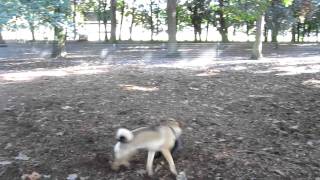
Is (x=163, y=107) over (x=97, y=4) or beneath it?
beneath

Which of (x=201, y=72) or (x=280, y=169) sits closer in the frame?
(x=280, y=169)

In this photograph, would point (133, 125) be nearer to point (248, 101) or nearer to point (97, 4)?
point (248, 101)

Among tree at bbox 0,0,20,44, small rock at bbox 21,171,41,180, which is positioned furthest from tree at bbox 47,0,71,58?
small rock at bbox 21,171,41,180

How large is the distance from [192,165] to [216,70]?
287 inches

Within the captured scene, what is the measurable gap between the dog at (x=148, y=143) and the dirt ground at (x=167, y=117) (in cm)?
16

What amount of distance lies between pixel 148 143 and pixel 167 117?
1808 mm

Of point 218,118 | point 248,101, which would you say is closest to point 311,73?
point 248,101

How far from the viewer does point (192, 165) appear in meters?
5.00

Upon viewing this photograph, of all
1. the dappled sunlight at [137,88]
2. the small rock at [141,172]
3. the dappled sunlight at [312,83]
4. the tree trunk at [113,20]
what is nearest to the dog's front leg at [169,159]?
the small rock at [141,172]

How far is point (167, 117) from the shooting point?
6.53 metres

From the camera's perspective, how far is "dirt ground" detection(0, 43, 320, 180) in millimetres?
5004

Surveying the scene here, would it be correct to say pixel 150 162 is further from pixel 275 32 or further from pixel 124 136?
pixel 275 32

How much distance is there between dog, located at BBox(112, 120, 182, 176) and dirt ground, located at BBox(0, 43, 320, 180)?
0.16m

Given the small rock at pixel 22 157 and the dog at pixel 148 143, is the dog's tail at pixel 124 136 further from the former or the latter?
the small rock at pixel 22 157
